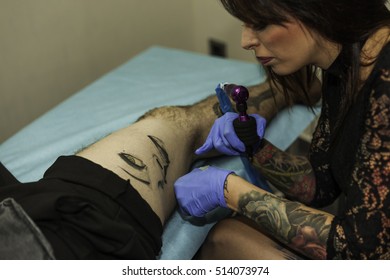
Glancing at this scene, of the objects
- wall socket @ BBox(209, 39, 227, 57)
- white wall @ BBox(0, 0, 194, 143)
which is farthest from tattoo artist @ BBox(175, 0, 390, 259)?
wall socket @ BBox(209, 39, 227, 57)

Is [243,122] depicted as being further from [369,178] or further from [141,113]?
[141,113]

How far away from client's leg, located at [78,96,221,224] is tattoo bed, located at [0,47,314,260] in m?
0.11

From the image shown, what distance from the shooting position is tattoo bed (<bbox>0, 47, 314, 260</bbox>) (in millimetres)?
1394

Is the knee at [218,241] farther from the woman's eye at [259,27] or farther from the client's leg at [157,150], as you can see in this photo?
the woman's eye at [259,27]

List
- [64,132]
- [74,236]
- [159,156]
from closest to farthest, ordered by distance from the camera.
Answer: [74,236] → [159,156] → [64,132]

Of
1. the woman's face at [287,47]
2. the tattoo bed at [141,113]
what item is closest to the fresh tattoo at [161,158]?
the tattoo bed at [141,113]

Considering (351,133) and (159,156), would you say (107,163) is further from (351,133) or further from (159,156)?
(351,133)

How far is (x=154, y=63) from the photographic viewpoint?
2078mm

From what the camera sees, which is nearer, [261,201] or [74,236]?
[74,236]

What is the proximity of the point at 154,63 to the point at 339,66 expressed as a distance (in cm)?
115

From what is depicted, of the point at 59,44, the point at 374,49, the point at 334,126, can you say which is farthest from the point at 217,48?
the point at 374,49

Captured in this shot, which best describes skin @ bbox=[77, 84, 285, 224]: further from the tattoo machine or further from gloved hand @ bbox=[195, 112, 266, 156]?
the tattoo machine

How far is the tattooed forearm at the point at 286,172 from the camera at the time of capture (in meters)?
1.37

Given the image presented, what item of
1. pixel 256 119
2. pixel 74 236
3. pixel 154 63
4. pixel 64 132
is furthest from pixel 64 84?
pixel 74 236
